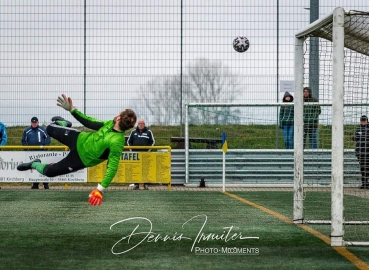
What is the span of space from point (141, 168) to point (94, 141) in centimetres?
1073

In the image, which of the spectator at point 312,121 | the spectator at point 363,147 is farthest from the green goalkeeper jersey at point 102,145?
the spectator at point 363,147

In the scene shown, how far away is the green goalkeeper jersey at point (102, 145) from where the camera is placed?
1008 cm

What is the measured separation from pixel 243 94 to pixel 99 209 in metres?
8.35

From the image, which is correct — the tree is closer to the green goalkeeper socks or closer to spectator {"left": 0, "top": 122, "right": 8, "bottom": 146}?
spectator {"left": 0, "top": 122, "right": 8, "bottom": 146}

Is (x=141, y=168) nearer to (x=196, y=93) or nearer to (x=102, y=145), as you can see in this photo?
(x=196, y=93)

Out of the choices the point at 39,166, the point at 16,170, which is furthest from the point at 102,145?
the point at 16,170

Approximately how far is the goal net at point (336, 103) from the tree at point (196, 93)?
4.91 m

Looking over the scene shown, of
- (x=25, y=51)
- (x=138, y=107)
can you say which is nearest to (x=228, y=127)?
(x=138, y=107)

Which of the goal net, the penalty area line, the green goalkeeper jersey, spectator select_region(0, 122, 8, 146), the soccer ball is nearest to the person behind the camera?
the penalty area line

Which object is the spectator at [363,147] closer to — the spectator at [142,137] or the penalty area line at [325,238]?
the penalty area line at [325,238]

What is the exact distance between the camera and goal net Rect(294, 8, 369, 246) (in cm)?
948

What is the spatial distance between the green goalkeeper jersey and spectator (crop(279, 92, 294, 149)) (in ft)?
37.5

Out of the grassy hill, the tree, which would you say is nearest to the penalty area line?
the tree

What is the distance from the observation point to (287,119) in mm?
21656
